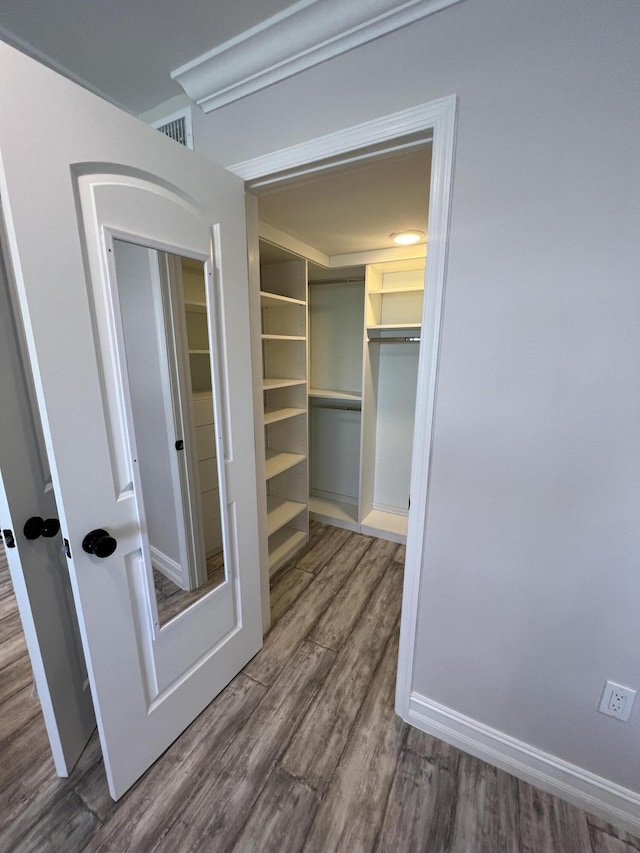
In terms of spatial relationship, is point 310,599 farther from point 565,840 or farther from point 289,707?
point 565,840

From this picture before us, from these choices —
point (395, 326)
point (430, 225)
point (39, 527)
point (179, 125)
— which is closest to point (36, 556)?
point (39, 527)

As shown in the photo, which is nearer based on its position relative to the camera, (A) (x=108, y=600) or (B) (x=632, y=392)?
(B) (x=632, y=392)

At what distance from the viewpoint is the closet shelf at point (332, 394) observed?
2.78 metres

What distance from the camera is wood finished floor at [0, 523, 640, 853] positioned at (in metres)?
1.06

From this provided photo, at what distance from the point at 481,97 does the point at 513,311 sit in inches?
22.9

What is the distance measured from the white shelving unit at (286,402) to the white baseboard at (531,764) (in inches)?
49.9

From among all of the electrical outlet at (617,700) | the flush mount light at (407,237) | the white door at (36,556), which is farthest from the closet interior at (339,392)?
the electrical outlet at (617,700)

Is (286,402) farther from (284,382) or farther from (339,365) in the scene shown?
(339,365)

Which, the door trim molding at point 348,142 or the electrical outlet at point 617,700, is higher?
the door trim molding at point 348,142

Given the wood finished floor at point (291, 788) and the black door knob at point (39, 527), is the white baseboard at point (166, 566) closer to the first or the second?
the black door knob at point (39, 527)

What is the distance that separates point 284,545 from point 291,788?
4.65ft

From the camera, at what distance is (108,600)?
1019 millimetres

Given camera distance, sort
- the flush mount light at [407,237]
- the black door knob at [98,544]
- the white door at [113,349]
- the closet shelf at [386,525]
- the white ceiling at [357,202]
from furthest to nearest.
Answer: the closet shelf at [386,525] < the flush mount light at [407,237] < the white ceiling at [357,202] < the black door knob at [98,544] < the white door at [113,349]

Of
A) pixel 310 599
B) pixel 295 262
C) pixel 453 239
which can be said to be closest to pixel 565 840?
pixel 310 599
